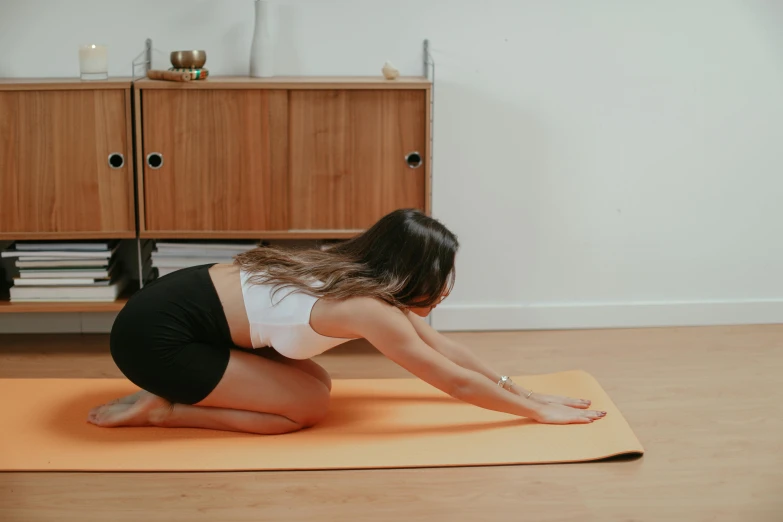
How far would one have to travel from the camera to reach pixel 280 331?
2.49 meters

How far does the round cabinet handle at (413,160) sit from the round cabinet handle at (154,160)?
862 mm

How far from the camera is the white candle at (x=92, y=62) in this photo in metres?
3.28

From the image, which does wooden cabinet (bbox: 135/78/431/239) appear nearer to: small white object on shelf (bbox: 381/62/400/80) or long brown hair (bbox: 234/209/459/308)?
small white object on shelf (bbox: 381/62/400/80)

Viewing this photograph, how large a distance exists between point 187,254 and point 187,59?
2.27 feet

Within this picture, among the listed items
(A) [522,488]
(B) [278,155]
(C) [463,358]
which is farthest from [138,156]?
(A) [522,488]

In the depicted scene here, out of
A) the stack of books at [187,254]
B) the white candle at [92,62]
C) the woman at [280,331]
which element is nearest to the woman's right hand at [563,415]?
the woman at [280,331]

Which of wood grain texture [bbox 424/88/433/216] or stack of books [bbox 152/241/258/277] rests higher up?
wood grain texture [bbox 424/88/433/216]

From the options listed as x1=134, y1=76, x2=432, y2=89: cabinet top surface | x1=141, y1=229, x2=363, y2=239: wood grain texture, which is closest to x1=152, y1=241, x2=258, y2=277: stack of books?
x1=141, y1=229, x2=363, y2=239: wood grain texture

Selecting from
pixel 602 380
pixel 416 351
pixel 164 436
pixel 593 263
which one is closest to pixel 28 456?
pixel 164 436

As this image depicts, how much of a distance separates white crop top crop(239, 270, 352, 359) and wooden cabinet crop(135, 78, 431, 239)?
84 cm

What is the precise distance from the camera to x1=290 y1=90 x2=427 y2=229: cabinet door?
3.29m

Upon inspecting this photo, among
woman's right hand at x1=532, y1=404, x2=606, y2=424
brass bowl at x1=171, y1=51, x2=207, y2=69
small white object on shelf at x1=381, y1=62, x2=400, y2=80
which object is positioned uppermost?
brass bowl at x1=171, y1=51, x2=207, y2=69

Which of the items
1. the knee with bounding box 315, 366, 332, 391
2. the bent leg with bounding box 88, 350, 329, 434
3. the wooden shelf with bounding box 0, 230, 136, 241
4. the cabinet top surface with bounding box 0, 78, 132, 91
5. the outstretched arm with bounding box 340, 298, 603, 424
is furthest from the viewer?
the wooden shelf with bounding box 0, 230, 136, 241

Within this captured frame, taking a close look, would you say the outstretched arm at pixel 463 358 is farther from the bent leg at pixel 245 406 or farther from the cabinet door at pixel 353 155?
the cabinet door at pixel 353 155
